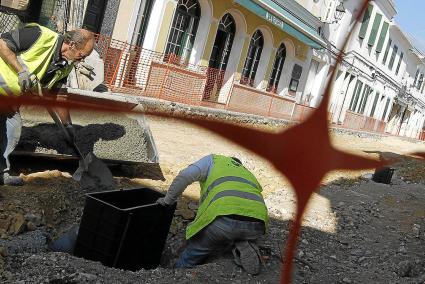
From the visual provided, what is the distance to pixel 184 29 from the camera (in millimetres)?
13664

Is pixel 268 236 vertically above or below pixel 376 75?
below

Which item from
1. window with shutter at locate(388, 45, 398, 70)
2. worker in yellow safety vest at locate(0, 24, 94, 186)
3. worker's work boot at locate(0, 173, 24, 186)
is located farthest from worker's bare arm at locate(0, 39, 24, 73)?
window with shutter at locate(388, 45, 398, 70)

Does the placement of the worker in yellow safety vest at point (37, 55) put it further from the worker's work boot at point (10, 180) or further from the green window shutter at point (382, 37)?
the green window shutter at point (382, 37)

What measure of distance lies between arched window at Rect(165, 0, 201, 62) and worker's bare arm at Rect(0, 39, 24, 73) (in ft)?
31.4

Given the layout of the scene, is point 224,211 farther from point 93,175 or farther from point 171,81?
point 171,81

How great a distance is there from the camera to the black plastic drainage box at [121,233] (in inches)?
137

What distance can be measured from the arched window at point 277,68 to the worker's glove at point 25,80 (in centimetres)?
1593

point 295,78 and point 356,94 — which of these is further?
point 356,94

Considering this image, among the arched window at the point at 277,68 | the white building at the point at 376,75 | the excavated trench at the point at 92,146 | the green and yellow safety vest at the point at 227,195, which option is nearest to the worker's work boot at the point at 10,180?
the excavated trench at the point at 92,146

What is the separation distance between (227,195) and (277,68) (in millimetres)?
16622

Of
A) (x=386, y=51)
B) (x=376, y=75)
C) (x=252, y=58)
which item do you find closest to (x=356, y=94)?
(x=376, y=75)

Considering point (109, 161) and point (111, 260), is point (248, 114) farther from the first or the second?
point (111, 260)

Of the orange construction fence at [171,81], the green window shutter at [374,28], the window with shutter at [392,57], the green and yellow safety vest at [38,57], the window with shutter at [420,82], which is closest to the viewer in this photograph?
the green and yellow safety vest at [38,57]

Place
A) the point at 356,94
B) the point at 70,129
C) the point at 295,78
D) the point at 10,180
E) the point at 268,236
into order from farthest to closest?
the point at 356,94 < the point at 295,78 < the point at 70,129 < the point at 268,236 < the point at 10,180
